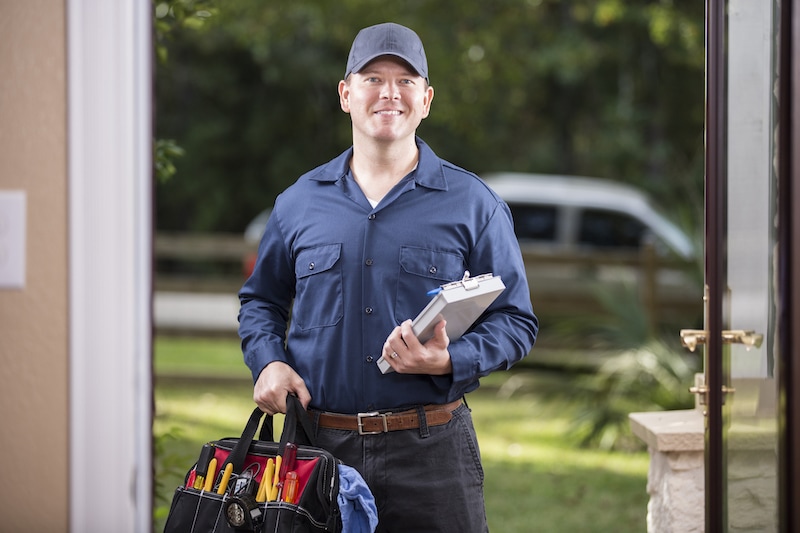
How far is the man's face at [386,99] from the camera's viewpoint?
228cm

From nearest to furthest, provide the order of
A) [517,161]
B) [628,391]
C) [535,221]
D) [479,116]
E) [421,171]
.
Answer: [421,171]
[628,391]
[535,221]
[479,116]
[517,161]

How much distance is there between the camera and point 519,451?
237 inches

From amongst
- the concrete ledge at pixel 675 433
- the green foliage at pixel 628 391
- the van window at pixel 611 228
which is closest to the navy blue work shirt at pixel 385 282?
the concrete ledge at pixel 675 433

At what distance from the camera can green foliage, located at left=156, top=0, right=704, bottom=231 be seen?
40.8ft

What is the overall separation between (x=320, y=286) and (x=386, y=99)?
1.50ft

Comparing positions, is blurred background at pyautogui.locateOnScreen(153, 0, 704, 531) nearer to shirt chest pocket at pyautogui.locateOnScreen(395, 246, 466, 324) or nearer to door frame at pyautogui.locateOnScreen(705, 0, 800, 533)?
shirt chest pocket at pyautogui.locateOnScreen(395, 246, 466, 324)

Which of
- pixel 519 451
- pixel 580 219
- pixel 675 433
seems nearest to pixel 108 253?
pixel 675 433

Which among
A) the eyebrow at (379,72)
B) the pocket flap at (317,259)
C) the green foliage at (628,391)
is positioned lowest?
the green foliage at (628,391)

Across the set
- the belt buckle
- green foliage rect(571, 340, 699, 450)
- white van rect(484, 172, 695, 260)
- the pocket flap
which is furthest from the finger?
white van rect(484, 172, 695, 260)

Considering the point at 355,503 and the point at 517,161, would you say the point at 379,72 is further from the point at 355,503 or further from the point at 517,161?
the point at 517,161

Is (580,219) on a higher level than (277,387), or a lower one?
higher

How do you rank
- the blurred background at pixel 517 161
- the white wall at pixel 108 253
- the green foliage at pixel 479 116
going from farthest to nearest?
the green foliage at pixel 479 116
the blurred background at pixel 517 161
the white wall at pixel 108 253

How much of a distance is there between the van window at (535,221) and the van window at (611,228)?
28cm

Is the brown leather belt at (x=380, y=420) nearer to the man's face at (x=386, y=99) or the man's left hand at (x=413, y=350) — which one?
the man's left hand at (x=413, y=350)
